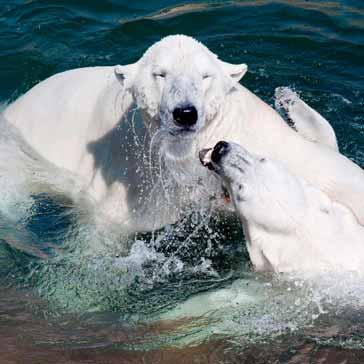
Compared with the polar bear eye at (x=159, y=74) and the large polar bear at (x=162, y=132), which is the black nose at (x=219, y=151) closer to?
the large polar bear at (x=162, y=132)

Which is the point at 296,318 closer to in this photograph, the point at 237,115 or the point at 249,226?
the point at 249,226

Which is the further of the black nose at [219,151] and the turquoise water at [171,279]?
the black nose at [219,151]

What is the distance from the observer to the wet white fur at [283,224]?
A: 19.0 ft

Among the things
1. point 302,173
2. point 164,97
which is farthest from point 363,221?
point 164,97

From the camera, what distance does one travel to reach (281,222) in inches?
227

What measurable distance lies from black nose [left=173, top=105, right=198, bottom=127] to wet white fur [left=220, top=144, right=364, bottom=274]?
372mm

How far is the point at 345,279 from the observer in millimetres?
5859

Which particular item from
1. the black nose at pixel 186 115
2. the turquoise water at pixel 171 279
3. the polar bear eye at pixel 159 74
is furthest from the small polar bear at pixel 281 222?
the polar bear eye at pixel 159 74

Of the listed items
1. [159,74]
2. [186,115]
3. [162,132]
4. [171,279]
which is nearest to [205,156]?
[162,132]

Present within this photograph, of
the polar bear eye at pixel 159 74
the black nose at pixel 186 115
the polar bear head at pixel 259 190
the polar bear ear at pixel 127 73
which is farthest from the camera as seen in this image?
the polar bear ear at pixel 127 73

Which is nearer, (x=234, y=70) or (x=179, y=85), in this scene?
(x=179, y=85)

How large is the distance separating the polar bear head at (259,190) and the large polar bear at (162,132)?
0.30 m

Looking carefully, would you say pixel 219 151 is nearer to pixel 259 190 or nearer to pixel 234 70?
pixel 259 190

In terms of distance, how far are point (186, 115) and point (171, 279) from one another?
61.7 inches
